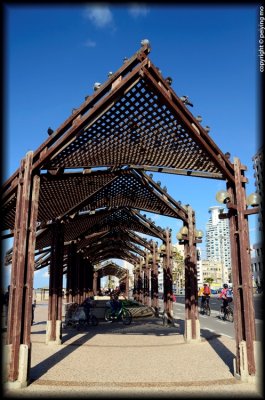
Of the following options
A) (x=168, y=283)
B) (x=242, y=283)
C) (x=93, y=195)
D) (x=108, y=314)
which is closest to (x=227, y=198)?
(x=242, y=283)

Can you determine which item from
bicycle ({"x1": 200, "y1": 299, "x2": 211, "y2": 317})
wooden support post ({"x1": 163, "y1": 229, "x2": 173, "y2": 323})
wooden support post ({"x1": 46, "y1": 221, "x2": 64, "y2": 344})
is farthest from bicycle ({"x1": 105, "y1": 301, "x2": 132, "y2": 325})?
bicycle ({"x1": 200, "y1": 299, "x2": 211, "y2": 317})

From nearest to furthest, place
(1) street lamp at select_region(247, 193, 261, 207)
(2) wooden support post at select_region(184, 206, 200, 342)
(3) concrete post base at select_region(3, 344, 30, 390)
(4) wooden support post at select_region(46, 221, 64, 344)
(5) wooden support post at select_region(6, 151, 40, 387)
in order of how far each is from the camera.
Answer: (3) concrete post base at select_region(3, 344, 30, 390)
(5) wooden support post at select_region(6, 151, 40, 387)
(1) street lamp at select_region(247, 193, 261, 207)
(4) wooden support post at select_region(46, 221, 64, 344)
(2) wooden support post at select_region(184, 206, 200, 342)

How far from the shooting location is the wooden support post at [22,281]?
668 centimetres

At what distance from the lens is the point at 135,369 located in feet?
25.6

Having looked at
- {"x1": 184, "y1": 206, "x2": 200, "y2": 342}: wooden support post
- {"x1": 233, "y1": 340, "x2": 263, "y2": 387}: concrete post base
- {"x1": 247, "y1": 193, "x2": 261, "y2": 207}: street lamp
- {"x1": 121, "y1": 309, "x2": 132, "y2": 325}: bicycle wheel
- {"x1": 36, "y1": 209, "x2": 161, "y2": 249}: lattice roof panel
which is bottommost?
{"x1": 121, "y1": 309, "x2": 132, "y2": 325}: bicycle wheel

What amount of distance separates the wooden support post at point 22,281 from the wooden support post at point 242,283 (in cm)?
420

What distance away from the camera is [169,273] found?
1642cm

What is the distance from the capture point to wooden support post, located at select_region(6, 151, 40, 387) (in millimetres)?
6676

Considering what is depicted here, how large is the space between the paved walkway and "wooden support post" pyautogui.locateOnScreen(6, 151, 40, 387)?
0.47 metres

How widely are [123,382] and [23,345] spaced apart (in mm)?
2027

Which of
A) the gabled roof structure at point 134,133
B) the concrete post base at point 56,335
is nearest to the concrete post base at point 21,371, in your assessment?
the gabled roof structure at point 134,133

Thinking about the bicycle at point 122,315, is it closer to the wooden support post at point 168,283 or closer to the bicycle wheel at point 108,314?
the bicycle wheel at point 108,314

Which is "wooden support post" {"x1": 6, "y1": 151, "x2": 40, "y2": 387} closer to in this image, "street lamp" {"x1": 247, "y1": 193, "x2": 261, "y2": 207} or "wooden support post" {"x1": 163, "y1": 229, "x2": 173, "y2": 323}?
"street lamp" {"x1": 247, "y1": 193, "x2": 261, "y2": 207}

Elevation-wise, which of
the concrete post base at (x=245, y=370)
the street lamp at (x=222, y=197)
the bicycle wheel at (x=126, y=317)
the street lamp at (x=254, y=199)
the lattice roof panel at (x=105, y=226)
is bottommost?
the bicycle wheel at (x=126, y=317)
